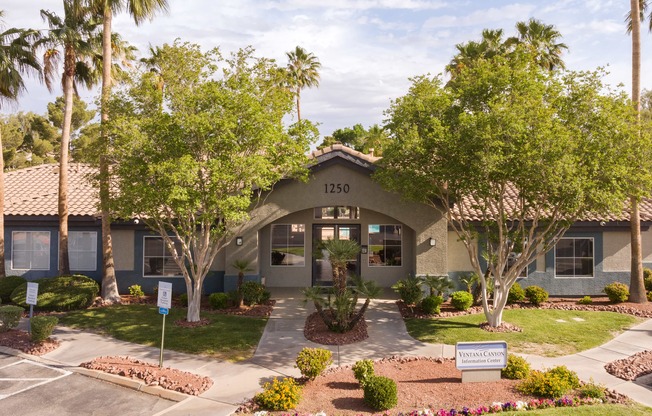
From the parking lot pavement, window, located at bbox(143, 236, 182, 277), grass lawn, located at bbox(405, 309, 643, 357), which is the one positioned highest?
window, located at bbox(143, 236, 182, 277)

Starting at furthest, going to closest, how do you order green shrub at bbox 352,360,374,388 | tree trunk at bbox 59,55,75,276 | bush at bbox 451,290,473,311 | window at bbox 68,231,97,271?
1. window at bbox 68,231,97,271
2. tree trunk at bbox 59,55,75,276
3. bush at bbox 451,290,473,311
4. green shrub at bbox 352,360,374,388

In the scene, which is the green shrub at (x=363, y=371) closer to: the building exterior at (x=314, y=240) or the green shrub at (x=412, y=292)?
the green shrub at (x=412, y=292)

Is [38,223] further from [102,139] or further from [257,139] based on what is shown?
[257,139]

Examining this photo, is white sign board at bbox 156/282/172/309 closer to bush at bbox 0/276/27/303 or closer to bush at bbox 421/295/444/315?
bush at bbox 421/295/444/315

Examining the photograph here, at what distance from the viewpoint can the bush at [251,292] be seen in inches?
714

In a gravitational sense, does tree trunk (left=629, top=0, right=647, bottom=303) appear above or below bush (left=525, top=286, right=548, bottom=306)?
above

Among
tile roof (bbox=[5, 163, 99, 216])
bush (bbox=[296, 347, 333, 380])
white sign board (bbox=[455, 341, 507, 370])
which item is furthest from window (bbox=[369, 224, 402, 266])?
tile roof (bbox=[5, 163, 99, 216])

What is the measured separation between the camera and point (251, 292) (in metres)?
18.1

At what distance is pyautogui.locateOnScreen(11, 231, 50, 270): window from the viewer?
2052cm

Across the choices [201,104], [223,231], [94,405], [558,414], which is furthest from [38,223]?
[558,414]

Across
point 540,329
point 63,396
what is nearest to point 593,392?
point 540,329

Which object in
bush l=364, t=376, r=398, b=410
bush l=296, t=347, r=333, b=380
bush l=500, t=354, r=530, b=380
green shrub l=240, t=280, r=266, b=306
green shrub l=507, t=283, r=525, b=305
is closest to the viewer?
bush l=364, t=376, r=398, b=410

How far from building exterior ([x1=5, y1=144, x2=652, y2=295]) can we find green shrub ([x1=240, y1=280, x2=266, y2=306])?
89cm

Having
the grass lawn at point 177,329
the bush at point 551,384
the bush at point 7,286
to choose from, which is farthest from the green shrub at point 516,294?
the bush at point 7,286
